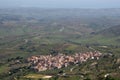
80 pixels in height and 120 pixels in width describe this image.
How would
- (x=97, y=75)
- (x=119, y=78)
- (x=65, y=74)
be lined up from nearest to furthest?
(x=119, y=78), (x=97, y=75), (x=65, y=74)

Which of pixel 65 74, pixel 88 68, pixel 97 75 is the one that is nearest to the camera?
pixel 97 75

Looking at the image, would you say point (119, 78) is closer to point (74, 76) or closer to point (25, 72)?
point (74, 76)

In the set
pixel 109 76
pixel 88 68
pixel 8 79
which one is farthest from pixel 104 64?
pixel 8 79

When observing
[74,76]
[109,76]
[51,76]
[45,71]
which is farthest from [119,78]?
[45,71]

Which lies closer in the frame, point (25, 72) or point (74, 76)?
point (74, 76)

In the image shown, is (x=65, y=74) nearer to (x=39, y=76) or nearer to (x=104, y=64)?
(x=39, y=76)

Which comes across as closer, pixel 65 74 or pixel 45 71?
pixel 65 74

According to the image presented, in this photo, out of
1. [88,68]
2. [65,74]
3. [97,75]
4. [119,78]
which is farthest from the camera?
[88,68]

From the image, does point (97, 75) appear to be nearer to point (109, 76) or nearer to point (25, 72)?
point (109, 76)

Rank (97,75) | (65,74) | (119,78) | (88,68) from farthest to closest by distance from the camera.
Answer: (88,68) → (65,74) → (97,75) → (119,78)
